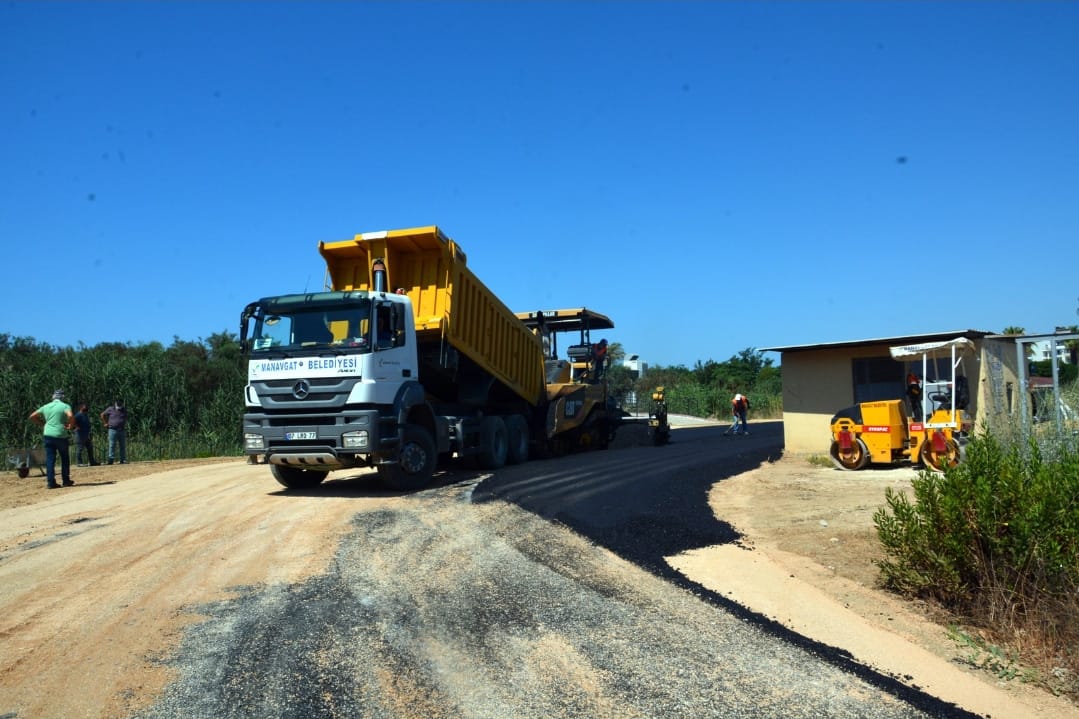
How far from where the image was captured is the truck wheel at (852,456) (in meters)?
14.4

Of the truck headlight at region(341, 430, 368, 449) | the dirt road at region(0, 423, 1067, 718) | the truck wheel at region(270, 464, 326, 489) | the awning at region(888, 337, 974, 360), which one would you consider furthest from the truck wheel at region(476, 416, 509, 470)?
the awning at region(888, 337, 974, 360)

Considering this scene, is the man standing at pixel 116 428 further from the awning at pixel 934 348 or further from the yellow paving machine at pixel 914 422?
the awning at pixel 934 348

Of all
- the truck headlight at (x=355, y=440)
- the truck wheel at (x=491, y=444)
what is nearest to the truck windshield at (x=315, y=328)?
the truck headlight at (x=355, y=440)

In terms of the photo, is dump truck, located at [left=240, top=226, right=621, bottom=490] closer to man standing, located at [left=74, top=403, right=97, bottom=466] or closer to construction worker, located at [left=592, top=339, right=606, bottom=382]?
construction worker, located at [left=592, top=339, right=606, bottom=382]

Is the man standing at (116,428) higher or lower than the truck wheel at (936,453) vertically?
higher

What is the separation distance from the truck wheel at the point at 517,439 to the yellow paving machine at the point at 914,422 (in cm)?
604

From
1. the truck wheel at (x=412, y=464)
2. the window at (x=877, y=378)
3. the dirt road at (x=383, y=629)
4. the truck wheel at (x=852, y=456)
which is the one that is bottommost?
the dirt road at (x=383, y=629)

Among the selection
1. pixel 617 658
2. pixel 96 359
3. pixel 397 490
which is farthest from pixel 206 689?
pixel 96 359

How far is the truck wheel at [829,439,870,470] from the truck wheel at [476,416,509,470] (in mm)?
6464

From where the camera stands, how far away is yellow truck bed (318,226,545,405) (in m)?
12.3

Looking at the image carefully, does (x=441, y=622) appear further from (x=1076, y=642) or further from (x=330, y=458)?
(x=330, y=458)

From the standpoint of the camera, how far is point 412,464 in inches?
448

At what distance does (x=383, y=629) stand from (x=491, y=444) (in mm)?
8558

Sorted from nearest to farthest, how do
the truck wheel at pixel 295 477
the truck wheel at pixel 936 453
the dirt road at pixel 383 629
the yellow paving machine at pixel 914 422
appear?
the dirt road at pixel 383 629, the truck wheel at pixel 295 477, the truck wheel at pixel 936 453, the yellow paving machine at pixel 914 422
